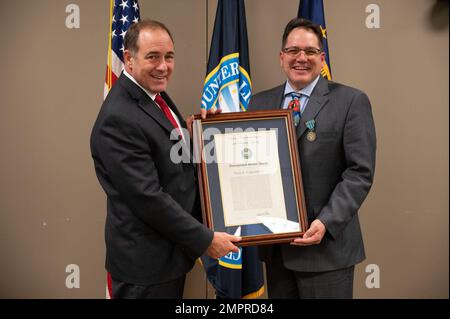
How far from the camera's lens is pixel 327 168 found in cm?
181

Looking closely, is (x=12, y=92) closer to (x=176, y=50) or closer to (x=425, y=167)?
(x=176, y=50)

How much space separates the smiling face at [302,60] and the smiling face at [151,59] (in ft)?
1.77

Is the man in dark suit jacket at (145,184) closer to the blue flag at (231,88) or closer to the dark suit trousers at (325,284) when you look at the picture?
the dark suit trousers at (325,284)

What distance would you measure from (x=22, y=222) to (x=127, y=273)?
1711 millimetres

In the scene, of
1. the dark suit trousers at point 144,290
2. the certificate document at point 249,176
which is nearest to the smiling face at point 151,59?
the certificate document at point 249,176

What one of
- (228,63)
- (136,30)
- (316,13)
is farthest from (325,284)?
(316,13)

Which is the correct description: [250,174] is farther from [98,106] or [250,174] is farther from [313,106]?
[98,106]

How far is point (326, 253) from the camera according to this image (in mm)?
1812

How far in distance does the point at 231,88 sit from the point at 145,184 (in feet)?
4.13

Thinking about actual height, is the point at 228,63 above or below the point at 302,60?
above

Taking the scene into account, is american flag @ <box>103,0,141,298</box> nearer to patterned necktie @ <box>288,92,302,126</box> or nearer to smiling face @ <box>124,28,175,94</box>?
smiling face @ <box>124,28,175,94</box>

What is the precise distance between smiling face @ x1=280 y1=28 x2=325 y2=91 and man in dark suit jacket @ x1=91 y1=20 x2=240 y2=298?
542 millimetres

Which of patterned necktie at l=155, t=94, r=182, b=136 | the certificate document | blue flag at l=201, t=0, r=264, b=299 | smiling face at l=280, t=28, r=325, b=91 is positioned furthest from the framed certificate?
blue flag at l=201, t=0, r=264, b=299

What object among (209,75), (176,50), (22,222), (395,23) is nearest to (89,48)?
(176,50)
